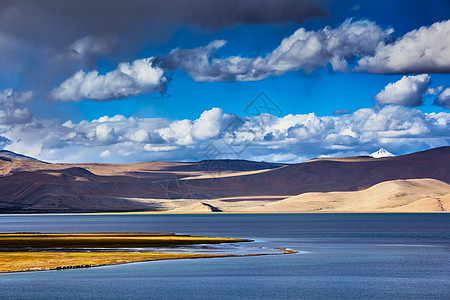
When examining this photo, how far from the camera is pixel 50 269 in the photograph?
61.8 meters

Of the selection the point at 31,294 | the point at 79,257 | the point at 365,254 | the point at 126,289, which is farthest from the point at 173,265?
the point at 365,254

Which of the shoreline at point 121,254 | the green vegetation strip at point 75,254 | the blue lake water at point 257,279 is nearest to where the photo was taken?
the blue lake water at point 257,279

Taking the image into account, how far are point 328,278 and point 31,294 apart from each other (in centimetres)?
2383

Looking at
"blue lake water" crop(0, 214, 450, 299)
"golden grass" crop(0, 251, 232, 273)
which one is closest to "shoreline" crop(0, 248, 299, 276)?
"golden grass" crop(0, 251, 232, 273)

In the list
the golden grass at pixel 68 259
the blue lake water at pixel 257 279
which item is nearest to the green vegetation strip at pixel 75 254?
the golden grass at pixel 68 259

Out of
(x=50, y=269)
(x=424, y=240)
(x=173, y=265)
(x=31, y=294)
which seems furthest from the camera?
(x=424, y=240)

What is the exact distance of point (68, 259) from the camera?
68.8 m

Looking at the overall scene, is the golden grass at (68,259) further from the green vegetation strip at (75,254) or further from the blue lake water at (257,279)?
the blue lake water at (257,279)

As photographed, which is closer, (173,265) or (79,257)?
(173,265)

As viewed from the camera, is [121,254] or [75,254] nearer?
[75,254]

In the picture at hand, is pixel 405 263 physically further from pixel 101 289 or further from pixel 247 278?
pixel 101 289

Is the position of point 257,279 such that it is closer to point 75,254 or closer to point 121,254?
point 121,254

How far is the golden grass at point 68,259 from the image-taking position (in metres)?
62.8

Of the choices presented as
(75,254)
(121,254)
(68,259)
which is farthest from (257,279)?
(75,254)
